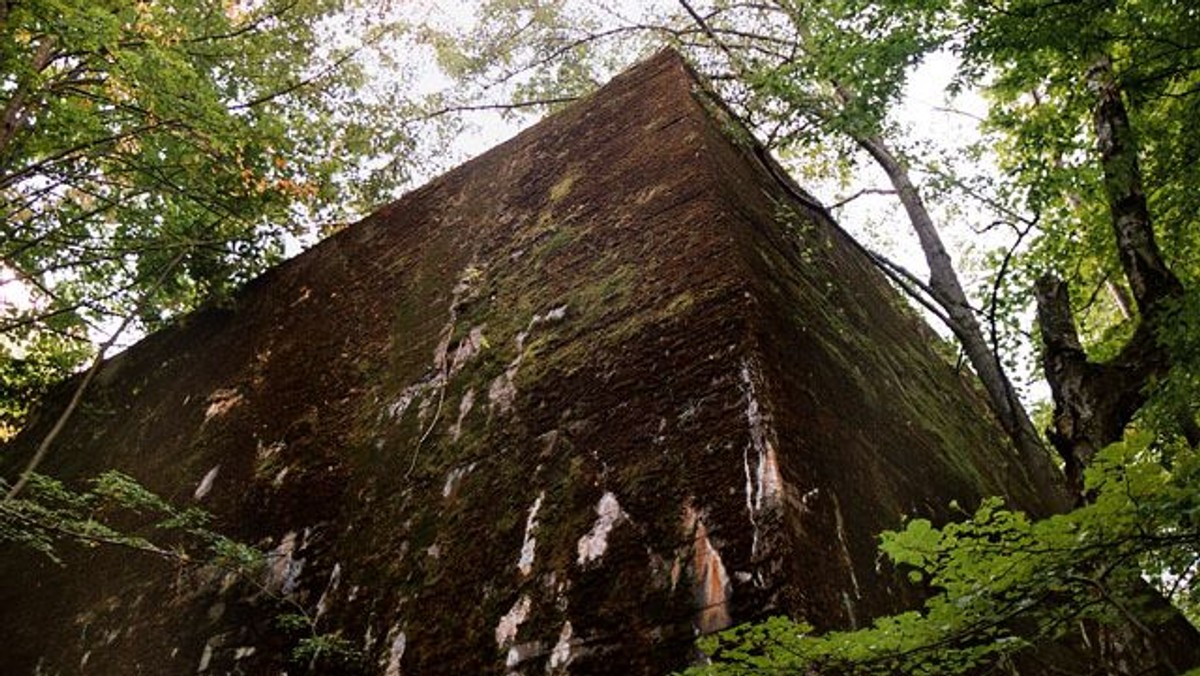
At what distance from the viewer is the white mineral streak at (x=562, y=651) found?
9.22 feet

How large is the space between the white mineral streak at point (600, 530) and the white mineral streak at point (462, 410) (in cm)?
122

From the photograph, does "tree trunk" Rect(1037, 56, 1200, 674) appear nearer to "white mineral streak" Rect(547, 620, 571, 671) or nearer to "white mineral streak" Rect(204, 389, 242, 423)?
"white mineral streak" Rect(547, 620, 571, 671)

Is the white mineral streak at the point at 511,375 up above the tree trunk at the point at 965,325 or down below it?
below

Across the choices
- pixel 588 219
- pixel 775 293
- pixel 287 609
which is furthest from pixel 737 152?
pixel 287 609

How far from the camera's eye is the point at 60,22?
173 inches

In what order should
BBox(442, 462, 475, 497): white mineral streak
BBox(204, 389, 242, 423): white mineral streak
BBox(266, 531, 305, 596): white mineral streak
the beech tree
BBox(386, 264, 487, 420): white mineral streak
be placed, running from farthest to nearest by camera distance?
1. BBox(204, 389, 242, 423): white mineral streak
2. BBox(386, 264, 487, 420): white mineral streak
3. BBox(266, 531, 305, 596): white mineral streak
4. BBox(442, 462, 475, 497): white mineral streak
5. the beech tree

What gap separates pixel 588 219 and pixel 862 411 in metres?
1.94

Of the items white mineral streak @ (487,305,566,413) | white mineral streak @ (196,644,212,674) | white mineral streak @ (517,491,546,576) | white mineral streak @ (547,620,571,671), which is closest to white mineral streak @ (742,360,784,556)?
white mineral streak @ (547,620,571,671)

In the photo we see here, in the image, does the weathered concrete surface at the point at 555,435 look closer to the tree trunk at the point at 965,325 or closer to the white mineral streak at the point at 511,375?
the white mineral streak at the point at 511,375

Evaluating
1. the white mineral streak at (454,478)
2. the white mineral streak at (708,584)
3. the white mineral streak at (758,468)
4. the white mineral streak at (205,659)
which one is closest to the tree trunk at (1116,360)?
the white mineral streak at (758,468)

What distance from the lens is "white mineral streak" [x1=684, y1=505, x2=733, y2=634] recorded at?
257 cm

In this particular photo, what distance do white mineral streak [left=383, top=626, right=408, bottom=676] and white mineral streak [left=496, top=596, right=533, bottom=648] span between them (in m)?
0.55

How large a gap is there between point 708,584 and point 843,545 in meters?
0.61

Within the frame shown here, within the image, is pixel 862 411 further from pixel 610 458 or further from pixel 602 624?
pixel 602 624
